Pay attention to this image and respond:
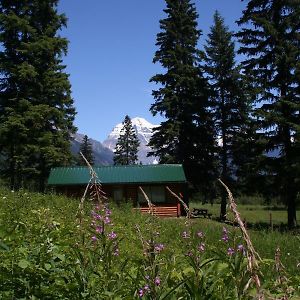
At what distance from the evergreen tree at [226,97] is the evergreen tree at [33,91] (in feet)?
43.4

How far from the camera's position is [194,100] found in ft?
126

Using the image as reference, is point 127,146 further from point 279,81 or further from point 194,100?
point 279,81

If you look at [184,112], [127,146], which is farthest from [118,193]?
[127,146]

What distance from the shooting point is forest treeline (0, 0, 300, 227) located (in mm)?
27094

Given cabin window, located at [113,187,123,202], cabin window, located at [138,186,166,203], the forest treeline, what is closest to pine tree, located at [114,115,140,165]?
the forest treeline

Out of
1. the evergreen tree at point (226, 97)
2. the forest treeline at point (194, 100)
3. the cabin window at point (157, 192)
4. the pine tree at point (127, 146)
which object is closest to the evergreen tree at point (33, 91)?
the forest treeline at point (194, 100)

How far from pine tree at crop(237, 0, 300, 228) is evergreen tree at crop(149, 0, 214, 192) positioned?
32.0ft

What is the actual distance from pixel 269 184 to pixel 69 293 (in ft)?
81.8

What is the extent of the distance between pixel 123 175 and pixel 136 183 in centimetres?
143

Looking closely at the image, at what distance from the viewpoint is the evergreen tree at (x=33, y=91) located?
29.5 meters

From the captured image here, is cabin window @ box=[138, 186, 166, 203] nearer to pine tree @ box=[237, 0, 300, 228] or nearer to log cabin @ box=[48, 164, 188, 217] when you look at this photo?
log cabin @ box=[48, 164, 188, 217]

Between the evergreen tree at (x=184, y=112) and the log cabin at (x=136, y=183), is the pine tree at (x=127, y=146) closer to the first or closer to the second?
the evergreen tree at (x=184, y=112)

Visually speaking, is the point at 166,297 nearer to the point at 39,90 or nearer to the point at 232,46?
the point at 39,90

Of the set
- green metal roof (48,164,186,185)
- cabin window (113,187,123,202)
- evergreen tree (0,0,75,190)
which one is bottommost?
cabin window (113,187,123,202)
